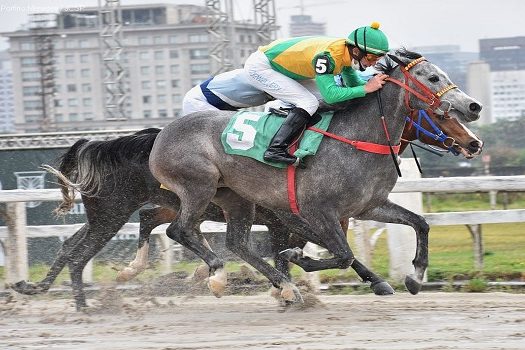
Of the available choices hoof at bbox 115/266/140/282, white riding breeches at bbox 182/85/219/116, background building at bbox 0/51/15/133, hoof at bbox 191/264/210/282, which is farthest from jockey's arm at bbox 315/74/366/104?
background building at bbox 0/51/15/133

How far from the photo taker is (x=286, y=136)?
5.86m

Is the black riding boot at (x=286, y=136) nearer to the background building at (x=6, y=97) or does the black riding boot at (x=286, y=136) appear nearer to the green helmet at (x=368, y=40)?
the green helmet at (x=368, y=40)

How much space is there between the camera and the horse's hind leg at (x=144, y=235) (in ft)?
23.2

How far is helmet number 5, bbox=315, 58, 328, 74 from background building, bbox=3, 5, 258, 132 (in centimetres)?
991

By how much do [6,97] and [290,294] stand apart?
40.8 feet

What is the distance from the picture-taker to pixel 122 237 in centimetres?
910

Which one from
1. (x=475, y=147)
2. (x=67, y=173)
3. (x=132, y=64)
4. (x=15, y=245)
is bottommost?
(x=15, y=245)

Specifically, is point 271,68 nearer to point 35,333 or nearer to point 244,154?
point 244,154

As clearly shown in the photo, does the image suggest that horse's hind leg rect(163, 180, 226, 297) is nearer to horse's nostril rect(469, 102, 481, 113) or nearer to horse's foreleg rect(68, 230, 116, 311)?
horse's foreleg rect(68, 230, 116, 311)

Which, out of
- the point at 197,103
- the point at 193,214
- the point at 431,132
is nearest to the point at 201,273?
the point at 193,214

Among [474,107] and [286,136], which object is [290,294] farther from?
[474,107]

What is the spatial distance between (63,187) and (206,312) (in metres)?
1.53

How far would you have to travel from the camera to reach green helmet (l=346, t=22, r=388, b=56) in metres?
5.73

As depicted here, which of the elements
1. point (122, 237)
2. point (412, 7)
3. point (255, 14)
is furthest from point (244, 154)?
point (412, 7)
